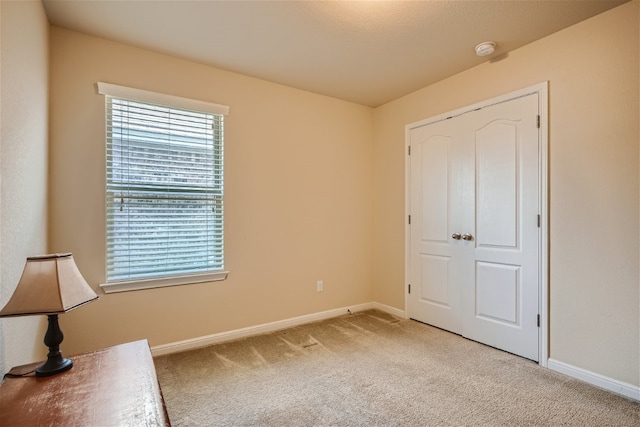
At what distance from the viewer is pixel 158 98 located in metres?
2.69

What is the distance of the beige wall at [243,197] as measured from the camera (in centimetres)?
240

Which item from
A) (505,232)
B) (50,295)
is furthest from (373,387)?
(50,295)

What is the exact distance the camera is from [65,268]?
125 cm

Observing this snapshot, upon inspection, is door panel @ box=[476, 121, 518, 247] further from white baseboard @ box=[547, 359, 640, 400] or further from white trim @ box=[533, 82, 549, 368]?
white baseboard @ box=[547, 359, 640, 400]

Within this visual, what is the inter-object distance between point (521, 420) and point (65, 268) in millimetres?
2441

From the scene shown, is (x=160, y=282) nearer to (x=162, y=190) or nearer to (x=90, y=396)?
(x=162, y=190)

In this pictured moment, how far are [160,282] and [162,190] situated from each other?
779 mm

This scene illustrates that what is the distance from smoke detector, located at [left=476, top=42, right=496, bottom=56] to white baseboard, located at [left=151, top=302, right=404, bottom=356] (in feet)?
8.92

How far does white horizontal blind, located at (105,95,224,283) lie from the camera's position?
8.37ft

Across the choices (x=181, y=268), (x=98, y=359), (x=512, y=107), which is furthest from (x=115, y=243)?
(x=512, y=107)

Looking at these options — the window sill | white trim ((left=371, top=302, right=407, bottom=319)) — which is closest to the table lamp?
the window sill

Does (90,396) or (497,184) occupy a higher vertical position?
(497,184)

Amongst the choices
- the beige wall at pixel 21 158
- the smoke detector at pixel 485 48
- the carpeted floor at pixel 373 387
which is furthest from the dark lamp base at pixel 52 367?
the smoke detector at pixel 485 48

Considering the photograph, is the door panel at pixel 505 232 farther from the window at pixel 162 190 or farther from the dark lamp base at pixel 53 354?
the dark lamp base at pixel 53 354
